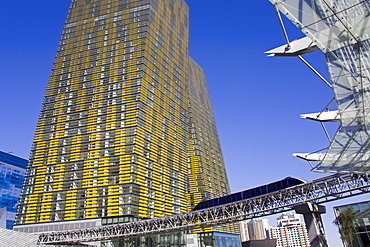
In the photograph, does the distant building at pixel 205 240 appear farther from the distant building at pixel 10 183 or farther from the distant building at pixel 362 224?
the distant building at pixel 10 183

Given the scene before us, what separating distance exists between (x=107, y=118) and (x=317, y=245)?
55.9m

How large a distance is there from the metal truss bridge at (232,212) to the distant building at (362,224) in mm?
15042

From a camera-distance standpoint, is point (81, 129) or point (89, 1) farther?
point (89, 1)

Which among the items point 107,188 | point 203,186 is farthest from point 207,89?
point 107,188

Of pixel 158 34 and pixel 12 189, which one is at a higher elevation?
pixel 158 34

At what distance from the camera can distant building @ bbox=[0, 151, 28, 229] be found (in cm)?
15312

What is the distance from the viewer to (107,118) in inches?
3000

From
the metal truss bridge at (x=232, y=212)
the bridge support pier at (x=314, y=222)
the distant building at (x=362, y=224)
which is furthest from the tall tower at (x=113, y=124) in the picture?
the distant building at (x=362, y=224)

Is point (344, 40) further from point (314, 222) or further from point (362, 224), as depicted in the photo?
point (362, 224)

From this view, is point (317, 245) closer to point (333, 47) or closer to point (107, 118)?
point (333, 47)

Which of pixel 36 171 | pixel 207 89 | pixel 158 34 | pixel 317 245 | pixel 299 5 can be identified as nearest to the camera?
pixel 299 5

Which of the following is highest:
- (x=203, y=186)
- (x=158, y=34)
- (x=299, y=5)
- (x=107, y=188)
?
(x=158, y=34)

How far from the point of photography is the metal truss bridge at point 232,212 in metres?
39.0

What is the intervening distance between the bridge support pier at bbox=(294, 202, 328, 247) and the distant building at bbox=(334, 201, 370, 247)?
46.9 ft
